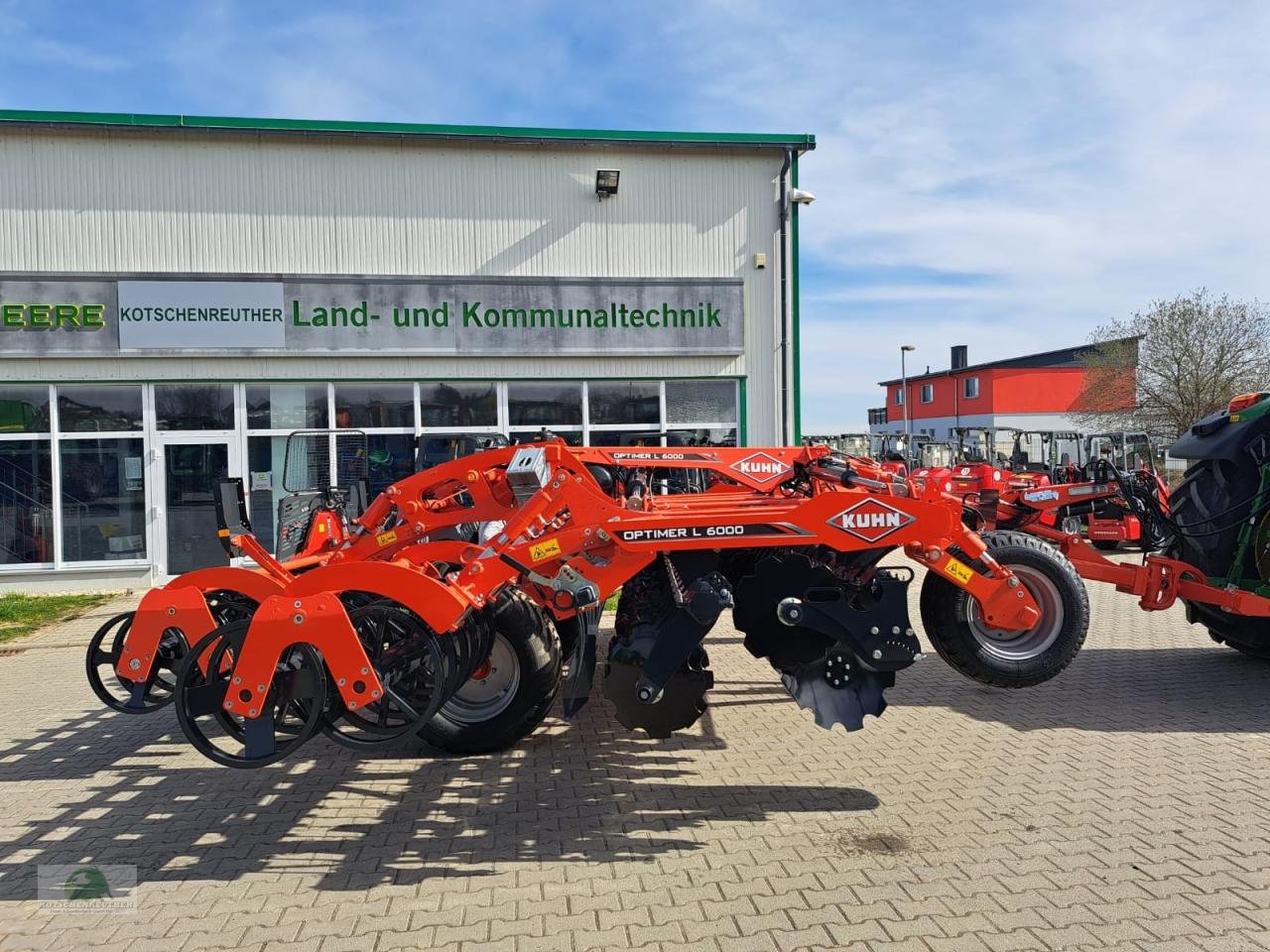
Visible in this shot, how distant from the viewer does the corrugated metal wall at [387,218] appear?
12203 millimetres

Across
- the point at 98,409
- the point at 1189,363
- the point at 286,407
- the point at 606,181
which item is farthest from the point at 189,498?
the point at 1189,363

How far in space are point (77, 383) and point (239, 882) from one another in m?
10.7

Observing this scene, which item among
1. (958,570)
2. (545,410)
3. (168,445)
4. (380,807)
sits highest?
(545,410)

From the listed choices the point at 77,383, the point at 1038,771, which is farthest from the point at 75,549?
the point at 1038,771

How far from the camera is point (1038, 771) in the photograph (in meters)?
4.88

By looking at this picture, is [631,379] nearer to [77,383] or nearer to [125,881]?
[77,383]

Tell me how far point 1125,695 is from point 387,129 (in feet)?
36.0

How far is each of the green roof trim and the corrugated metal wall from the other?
19cm

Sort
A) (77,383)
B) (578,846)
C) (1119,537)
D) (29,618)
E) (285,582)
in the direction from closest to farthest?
(578,846) < (285,582) < (29,618) < (1119,537) < (77,383)

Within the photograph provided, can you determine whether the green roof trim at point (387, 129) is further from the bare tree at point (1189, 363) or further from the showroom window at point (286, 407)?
the bare tree at point (1189, 363)

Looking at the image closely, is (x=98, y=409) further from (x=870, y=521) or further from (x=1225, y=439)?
(x=1225, y=439)

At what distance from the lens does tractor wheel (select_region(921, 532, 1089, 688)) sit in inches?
192

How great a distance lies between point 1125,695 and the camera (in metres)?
6.30

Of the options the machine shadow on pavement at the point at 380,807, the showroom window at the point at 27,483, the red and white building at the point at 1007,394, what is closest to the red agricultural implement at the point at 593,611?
the machine shadow on pavement at the point at 380,807
